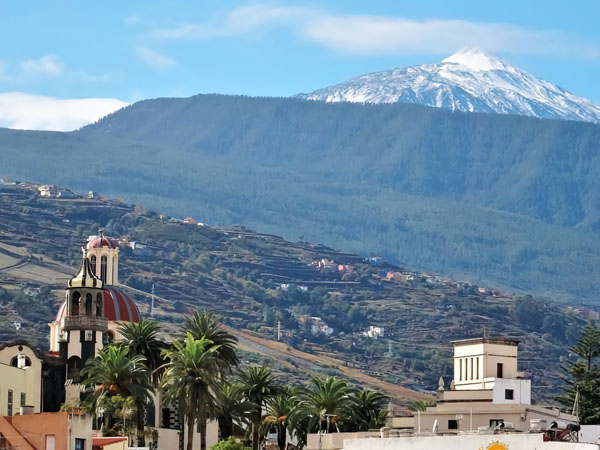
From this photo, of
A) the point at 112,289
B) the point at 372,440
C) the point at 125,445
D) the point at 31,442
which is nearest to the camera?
the point at 372,440

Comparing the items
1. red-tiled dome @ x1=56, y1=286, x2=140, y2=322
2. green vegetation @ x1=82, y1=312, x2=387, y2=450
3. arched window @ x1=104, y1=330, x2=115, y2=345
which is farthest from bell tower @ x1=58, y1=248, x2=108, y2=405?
red-tiled dome @ x1=56, y1=286, x2=140, y2=322

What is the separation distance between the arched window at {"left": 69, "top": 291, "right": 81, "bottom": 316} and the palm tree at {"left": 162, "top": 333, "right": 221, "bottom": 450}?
1070 inches

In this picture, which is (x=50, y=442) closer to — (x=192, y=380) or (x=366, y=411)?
(x=192, y=380)

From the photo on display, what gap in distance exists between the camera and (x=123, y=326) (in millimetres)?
144250

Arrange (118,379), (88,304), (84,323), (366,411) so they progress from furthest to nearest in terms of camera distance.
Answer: (88,304), (84,323), (366,411), (118,379)

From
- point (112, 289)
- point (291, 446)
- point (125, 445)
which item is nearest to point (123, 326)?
point (291, 446)

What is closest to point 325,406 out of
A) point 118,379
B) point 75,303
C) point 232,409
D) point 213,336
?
point 213,336

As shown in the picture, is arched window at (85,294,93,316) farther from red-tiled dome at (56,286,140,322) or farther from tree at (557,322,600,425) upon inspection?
tree at (557,322,600,425)

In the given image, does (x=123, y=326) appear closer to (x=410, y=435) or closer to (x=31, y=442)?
(x=31, y=442)

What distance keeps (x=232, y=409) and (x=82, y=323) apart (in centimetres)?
1752

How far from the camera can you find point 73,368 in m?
144

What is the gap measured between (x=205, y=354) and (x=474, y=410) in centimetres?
2754

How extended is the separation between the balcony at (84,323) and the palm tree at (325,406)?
2609 centimetres

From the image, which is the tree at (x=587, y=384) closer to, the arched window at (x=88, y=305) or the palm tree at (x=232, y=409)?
the palm tree at (x=232, y=409)
